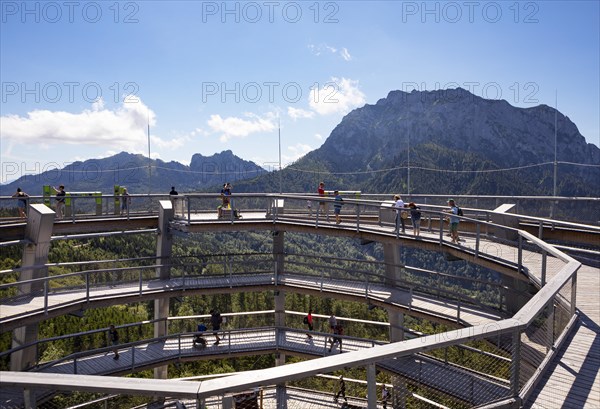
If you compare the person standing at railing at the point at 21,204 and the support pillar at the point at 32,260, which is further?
the person standing at railing at the point at 21,204

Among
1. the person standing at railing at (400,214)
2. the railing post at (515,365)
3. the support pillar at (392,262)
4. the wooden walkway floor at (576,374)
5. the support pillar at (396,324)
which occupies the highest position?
the person standing at railing at (400,214)

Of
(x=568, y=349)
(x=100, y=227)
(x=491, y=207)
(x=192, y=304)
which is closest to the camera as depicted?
(x=568, y=349)

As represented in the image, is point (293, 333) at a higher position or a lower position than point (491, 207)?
lower

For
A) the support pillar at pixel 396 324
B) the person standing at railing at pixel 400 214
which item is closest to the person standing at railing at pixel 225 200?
the person standing at railing at pixel 400 214

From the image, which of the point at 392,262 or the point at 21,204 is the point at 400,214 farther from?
the point at 21,204

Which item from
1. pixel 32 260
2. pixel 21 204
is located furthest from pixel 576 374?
pixel 21 204

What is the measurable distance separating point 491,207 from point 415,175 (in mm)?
148416

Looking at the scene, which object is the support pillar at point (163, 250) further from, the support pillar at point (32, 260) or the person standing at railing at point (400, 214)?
the person standing at railing at point (400, 214)

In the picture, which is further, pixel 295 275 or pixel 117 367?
pixel 295 275

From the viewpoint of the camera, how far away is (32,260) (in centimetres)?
1728

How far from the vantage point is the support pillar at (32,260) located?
16.9 meters

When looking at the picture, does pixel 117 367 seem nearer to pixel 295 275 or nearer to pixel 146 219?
pixel 146 219

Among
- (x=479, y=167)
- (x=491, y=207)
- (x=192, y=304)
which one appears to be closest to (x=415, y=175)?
(x=479, y=167)

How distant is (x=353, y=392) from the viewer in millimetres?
22078
